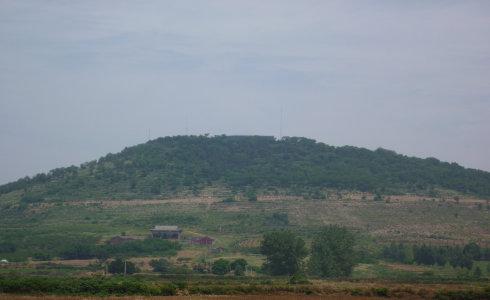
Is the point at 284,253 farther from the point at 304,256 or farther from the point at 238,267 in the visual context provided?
the point at 238,267

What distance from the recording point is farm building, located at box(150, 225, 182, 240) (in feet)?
327

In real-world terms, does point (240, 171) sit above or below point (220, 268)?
above

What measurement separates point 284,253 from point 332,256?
457cm

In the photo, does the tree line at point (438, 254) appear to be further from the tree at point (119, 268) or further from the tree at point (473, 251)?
the tree at point (119, 268)

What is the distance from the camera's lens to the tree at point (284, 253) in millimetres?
71812

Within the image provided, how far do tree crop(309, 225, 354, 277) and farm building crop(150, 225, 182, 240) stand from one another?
29.6 meters

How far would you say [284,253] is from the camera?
2832 inches

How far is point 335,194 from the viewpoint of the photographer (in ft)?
418

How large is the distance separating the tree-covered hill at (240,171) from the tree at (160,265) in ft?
176

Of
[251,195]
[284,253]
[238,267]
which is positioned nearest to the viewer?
[238,267]

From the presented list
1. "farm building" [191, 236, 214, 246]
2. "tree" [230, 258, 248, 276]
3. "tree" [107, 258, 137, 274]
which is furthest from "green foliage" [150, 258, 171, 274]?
"farm building" [191, 236, 214, 246]

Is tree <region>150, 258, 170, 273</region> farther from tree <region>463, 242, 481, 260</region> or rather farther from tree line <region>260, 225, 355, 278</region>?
tree <region>463, 242, 481, 260</region>

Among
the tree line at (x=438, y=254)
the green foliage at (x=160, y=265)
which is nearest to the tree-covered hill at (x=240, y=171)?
the tree line at (x=438, y=254)

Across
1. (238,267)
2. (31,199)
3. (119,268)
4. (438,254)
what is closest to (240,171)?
(31,199)
